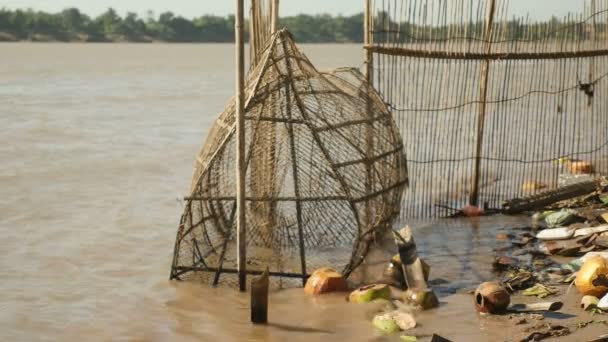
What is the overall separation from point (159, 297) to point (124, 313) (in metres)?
0.42

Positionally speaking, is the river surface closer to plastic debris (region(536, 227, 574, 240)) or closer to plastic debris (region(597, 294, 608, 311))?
plastic debris (region(536, 227, 574, 240))

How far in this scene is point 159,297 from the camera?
7824mm

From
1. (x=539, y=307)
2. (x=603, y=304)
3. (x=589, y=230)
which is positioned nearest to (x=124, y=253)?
(x=539, y=307)

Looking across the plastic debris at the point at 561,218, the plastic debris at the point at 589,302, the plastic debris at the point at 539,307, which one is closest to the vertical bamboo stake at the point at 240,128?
the plastic debris at the point at 539,307

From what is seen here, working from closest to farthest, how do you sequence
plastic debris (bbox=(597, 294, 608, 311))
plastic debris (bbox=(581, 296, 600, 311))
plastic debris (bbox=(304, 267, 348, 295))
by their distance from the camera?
plastic debris (bbox=(597, 294, 608, 311)) < plastic debris (bbox=(581, 296, 600, 311)) < plastic debris (bbox=(304, 267, 348, 295))

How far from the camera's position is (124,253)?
934cm

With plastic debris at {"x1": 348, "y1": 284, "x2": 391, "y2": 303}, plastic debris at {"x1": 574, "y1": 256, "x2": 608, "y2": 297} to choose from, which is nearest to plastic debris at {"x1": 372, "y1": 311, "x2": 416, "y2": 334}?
plastic debris at {"x1": 348, "y1": 284, "x2": 391, "y2": 303}

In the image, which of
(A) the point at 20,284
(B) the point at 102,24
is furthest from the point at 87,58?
(A) the point at 20,284

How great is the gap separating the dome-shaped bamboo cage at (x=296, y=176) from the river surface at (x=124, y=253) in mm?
509

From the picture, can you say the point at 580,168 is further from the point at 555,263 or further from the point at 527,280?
the point at 527,280

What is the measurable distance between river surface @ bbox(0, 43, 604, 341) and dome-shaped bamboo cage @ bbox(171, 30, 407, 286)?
509 mm

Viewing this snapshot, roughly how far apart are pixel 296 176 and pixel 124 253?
243 centimetres

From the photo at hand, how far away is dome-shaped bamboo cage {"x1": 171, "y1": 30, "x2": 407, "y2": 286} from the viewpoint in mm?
7566

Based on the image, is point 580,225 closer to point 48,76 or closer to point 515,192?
point 515,192
